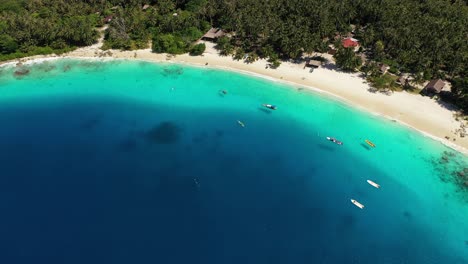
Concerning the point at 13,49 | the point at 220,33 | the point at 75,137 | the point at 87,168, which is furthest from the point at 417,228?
the point at 13,49

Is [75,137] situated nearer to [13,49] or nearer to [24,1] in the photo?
[13,49]

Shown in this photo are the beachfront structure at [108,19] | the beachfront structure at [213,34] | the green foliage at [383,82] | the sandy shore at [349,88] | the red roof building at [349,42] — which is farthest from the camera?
the beachfront structure at [108,19]

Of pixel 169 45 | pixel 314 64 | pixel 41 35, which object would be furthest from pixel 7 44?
pixel 314 64

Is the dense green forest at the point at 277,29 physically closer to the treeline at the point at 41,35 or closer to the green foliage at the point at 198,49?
the treeline at the point at 41,35

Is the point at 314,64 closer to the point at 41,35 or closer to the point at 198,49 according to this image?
the point at 198,49

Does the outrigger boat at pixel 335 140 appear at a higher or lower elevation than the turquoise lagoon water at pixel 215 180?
higher

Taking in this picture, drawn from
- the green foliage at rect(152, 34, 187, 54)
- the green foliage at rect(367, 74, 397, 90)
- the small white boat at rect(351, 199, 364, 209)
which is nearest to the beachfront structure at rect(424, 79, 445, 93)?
the green foliage at rect(367, 74, 397, 90)

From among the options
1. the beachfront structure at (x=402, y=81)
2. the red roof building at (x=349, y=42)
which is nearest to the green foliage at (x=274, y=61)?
the red roof building at (x=349, y=42)

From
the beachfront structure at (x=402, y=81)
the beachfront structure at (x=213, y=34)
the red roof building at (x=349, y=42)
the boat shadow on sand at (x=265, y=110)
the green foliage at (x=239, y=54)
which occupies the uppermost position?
the red roof building at (x=349, y=42)
